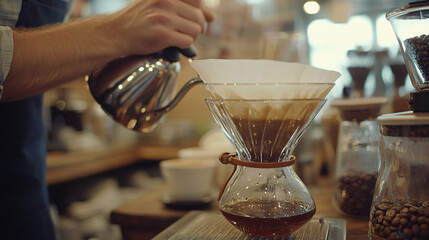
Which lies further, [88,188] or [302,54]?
[88,188]

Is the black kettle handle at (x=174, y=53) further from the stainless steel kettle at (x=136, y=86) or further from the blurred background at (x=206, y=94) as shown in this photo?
the blurred background at (x=206, y=94)

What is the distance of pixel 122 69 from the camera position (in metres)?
0.89

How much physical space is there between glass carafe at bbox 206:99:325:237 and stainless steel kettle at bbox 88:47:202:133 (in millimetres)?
282

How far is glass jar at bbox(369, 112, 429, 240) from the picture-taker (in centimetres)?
57

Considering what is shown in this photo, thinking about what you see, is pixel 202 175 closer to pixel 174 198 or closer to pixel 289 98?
pixel 174 198

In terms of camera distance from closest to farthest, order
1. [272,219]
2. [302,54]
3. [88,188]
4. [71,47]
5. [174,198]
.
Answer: [272,219], [71,47], [174,198], [302,54], [88,188]

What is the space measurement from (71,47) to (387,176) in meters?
0.62

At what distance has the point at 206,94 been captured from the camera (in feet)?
6.88

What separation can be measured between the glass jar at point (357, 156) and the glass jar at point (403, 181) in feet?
0.67

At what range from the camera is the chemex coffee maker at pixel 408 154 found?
1.88ft

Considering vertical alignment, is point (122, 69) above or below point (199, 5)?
below

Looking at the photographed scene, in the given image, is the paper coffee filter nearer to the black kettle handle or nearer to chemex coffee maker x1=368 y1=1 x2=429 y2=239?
chemex coffee maker x1=368 y1=1 x2=429 y2=239

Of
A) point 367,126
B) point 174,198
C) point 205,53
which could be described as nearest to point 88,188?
point 205,53

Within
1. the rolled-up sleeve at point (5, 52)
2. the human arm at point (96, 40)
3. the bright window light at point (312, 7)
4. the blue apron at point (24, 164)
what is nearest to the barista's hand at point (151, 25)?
the human arm at point (96, 40)
